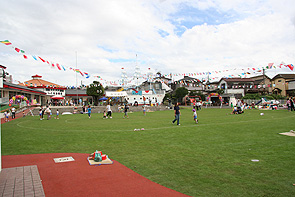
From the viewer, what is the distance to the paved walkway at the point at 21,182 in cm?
417

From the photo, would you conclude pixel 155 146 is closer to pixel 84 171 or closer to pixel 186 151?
pixel 186 151

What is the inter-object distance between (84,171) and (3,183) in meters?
1.84

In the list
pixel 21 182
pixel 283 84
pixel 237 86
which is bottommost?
pixel 21 182

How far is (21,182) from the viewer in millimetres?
4703

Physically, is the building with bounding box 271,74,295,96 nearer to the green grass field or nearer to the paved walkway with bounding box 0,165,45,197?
the green grass field

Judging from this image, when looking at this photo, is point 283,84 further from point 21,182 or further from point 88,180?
point 21,182

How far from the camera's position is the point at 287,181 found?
4.61 m

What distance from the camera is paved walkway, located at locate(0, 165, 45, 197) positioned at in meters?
4.17

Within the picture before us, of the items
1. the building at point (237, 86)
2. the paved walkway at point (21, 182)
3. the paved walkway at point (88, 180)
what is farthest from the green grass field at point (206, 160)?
the building at point (237, 86)

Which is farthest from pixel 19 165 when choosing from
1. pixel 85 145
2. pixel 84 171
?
pixel 85 145

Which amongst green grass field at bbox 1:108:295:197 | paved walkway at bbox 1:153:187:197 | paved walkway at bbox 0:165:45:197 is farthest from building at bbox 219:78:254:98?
paved walkway at bbox 0:165:45:197

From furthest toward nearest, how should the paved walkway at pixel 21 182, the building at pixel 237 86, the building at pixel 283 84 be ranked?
the building at pixel 237 86 < the building at pixel 283 84 < the paved walkway at pixel 21 182

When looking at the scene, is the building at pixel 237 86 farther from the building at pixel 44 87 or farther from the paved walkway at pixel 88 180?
the paved walkway at pixel 88 180

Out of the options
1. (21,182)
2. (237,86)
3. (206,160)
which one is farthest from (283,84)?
(21,182)
